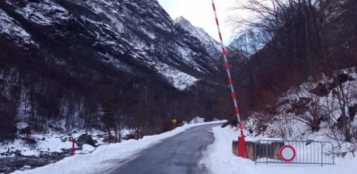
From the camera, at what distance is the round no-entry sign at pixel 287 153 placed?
1311 centimetres

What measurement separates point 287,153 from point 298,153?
1868 mm

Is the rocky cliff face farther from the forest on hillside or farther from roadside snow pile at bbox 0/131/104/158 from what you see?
the forest on hillside

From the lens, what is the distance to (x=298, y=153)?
1485cm

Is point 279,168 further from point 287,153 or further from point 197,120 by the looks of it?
point 197,120

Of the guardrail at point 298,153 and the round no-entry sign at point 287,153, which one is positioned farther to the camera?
the guardrail at point 298,153

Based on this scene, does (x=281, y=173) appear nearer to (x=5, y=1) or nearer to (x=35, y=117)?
(x=35, y=117)

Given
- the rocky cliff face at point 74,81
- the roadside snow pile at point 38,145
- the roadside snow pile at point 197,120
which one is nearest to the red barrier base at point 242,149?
the rocky cliff face at point 74,81

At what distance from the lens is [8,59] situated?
101438mm

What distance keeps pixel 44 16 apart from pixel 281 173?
176m

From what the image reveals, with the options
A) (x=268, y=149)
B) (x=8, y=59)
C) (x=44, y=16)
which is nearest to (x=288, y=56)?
(x=268, y=149)

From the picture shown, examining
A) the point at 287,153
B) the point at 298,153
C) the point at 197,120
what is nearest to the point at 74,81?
the point at 197,120

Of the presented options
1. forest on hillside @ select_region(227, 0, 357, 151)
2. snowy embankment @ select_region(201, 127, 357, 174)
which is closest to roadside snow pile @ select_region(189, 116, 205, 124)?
forest on hillside @ select_region(227, 0, 357, 151)

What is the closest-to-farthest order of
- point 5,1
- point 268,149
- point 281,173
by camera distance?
point 281,173 < point 268,149 < point 5,1

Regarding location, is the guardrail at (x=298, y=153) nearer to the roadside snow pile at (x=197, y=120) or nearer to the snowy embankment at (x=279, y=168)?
the snowy embankment at (x=279, y=168)
